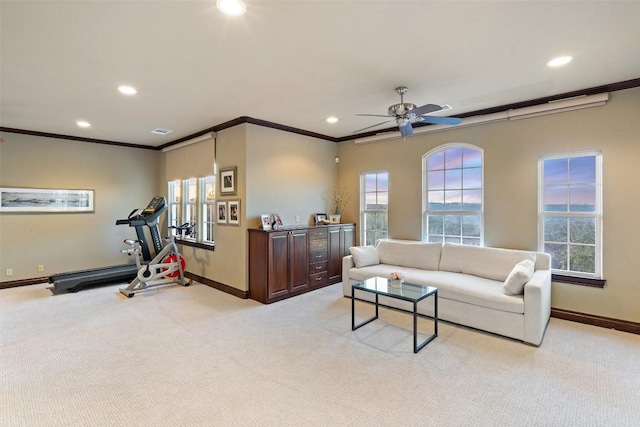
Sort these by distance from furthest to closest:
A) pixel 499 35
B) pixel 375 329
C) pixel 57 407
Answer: pixel 375 329, pixel 499 35, pixel 57 407

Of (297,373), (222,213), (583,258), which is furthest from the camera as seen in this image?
(222,213)

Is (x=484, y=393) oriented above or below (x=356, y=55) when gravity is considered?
below

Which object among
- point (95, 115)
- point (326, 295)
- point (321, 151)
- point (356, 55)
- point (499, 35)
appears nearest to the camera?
point (499, 35)

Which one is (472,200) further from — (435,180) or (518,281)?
(518,281)

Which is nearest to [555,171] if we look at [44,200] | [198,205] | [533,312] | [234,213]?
[533,312]

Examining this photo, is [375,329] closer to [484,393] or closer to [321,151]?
[484,393]

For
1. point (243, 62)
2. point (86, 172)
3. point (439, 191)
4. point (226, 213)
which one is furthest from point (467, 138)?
point (86, 172)

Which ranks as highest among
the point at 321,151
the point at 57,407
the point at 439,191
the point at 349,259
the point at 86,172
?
the point at 321,151

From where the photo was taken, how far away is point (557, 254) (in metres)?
4.00

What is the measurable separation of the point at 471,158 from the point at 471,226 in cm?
102

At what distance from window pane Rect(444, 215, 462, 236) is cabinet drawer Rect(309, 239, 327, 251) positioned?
78.0 inches

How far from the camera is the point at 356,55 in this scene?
277cm

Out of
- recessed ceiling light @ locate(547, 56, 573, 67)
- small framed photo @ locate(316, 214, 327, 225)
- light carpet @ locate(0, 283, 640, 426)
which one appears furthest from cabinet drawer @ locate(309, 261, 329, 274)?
recessed ceiling light @ locate(547, 56, 573, 67)

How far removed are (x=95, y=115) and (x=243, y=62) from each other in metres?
3.05
